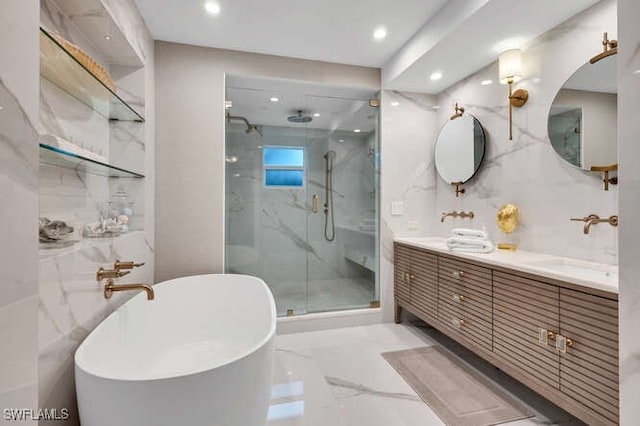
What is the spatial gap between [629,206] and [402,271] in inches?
77.4

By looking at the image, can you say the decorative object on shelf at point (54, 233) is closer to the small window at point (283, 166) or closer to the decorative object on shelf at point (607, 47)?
the small window at point (283, 166)

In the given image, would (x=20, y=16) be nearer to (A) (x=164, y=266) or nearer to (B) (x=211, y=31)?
(B) (x=211, y=31)

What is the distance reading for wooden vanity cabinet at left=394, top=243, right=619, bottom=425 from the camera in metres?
1.28

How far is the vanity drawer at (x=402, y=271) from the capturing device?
285cm

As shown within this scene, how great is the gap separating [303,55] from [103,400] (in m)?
2.77

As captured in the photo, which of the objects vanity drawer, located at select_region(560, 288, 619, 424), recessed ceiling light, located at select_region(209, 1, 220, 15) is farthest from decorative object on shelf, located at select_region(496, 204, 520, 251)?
recessed ceiling light, located at select_region(209, 1, 220, 15)

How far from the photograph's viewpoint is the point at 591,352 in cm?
132

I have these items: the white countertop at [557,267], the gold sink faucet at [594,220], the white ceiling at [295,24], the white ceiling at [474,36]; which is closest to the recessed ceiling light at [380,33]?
the white ceiling at [295,24]

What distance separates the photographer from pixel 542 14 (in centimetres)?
185

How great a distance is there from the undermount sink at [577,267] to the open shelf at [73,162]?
2.45m

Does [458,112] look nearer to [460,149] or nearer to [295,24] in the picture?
[460,149]

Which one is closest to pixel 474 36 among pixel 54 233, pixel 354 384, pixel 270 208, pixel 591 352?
pixel 591 352

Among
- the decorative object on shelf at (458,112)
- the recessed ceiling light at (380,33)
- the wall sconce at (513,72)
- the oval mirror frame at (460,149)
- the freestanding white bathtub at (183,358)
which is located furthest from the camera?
the decorative object on shelf at (458,112)

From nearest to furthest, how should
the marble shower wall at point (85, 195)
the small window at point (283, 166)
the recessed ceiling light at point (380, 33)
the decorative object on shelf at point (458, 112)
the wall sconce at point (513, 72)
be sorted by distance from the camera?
1. the marble shower wall at point (85, 195)
2. the wall sconce at point (513, 72)
3. the recessed ceiling light at point (380, 33)
4. the decorative object on shelf at point (458, 112)
5. the small window at point (283, 166)
